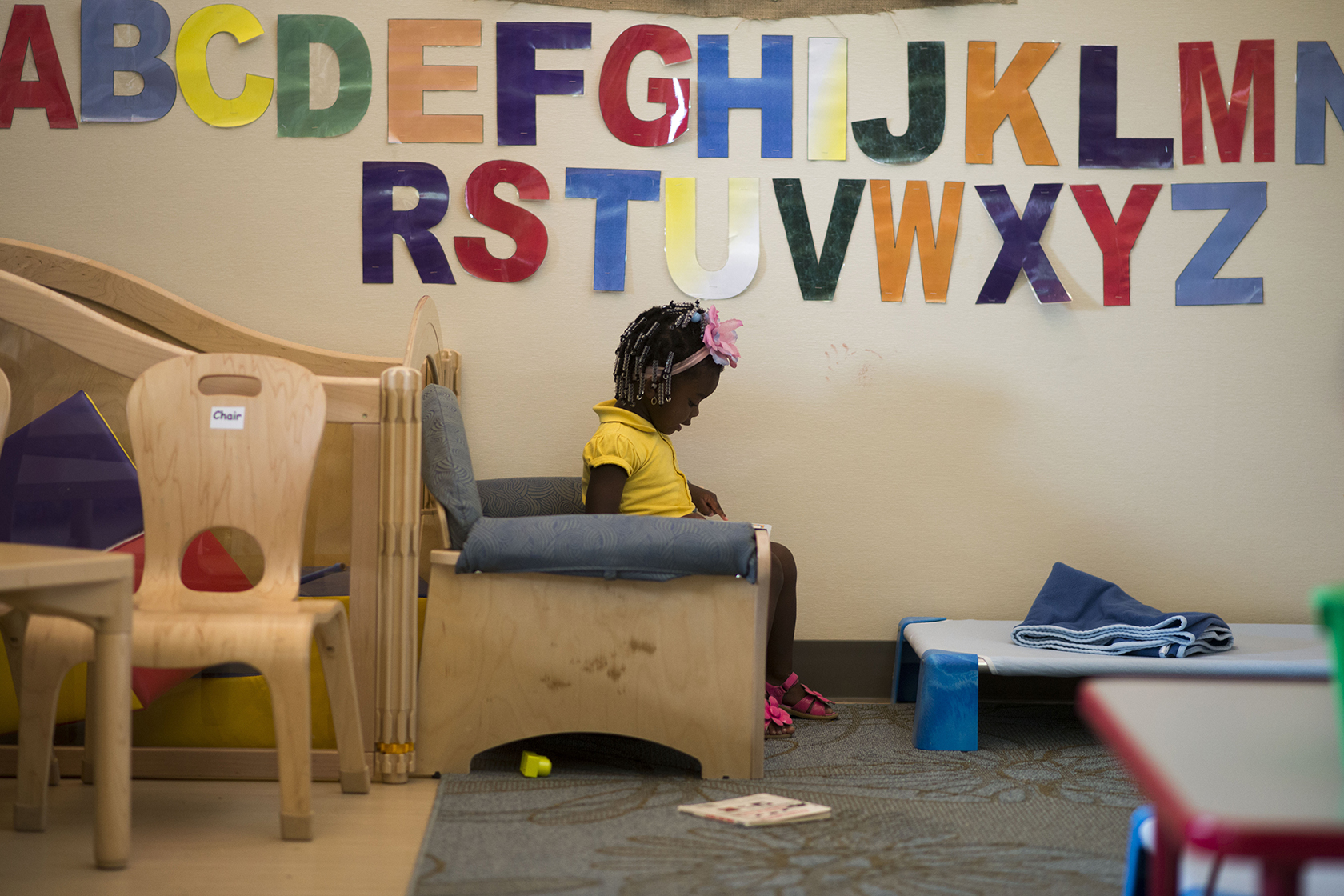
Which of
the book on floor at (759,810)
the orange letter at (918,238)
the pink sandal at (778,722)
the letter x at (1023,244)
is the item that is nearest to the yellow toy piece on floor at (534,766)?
the book on floor at (759,810)

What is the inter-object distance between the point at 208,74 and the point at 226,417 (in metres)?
1.22

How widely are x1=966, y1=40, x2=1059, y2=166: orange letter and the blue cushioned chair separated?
1.35 metres

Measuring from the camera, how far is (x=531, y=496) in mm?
2363

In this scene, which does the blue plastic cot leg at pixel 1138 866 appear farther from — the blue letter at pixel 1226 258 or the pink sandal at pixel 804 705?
the blue letter at pixel 1226 258

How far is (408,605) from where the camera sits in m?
1.88

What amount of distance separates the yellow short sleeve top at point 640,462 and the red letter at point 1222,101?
5.23 ft

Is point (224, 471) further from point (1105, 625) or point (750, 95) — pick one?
point (1105, 625)

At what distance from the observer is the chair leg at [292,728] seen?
154cm

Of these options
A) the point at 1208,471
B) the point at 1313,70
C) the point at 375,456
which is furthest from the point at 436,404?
the point at 1313,70

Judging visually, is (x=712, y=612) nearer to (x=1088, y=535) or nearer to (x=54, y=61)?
(x=1088, y=535)

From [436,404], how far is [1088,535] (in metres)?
1.74

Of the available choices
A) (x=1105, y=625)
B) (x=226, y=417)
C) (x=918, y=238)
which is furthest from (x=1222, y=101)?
(x=226, y=417)

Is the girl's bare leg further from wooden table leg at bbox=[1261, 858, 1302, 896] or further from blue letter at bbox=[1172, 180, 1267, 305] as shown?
wooden table leg at bbox=[1261, 858, 1302, 896]

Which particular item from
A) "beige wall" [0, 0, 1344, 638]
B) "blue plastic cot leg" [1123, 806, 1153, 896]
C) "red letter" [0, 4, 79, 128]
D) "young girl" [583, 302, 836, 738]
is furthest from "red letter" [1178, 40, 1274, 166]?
"red letter" [0, 4, 79, 128]
